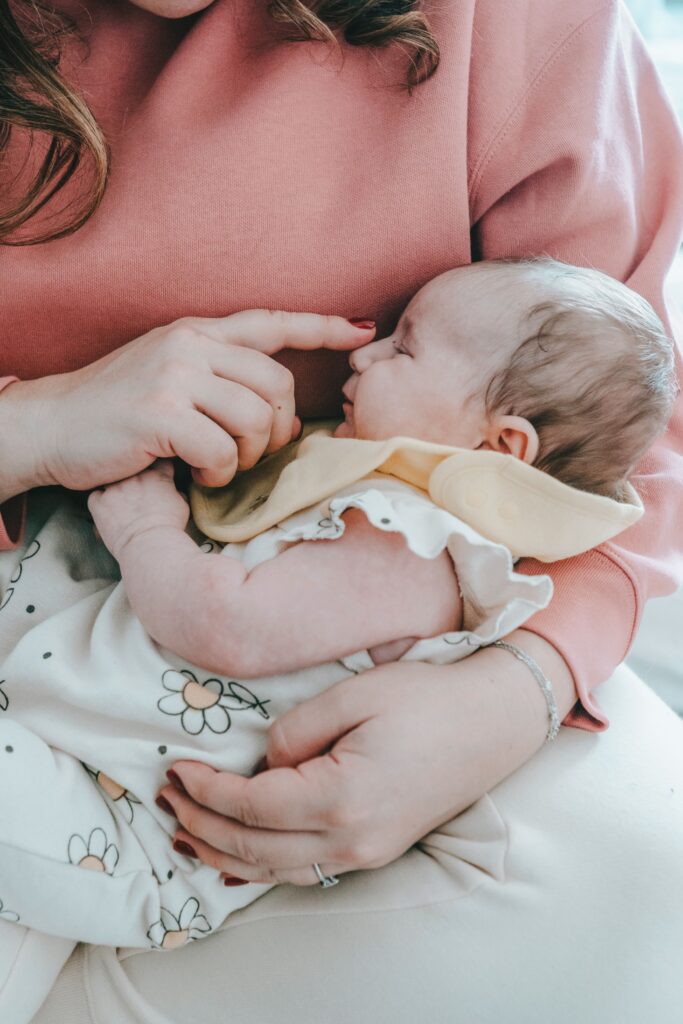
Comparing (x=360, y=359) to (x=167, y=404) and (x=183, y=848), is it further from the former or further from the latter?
(x=183, y=848)

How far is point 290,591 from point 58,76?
0.53m

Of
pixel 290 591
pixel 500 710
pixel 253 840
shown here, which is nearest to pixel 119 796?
pixel 253 840

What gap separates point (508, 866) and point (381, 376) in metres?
0.48

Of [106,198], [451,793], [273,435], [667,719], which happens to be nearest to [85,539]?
[273,435]

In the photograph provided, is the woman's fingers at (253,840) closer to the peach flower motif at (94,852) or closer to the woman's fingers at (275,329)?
the peach flower motif at (94,852)

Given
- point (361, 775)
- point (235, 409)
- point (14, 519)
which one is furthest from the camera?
point (14, 519)

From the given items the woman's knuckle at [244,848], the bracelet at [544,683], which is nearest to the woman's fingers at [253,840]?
the woman's knuckle at [244,848]

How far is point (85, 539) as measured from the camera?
0.99 m

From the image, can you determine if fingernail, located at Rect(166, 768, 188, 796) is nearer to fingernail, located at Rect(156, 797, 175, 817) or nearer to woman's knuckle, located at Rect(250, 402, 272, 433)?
fingernail, located at Rect(156, 797, 175, 817)

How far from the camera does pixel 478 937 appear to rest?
0.74 metres

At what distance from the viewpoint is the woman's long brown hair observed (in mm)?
811

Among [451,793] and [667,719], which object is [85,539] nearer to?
[451,793]

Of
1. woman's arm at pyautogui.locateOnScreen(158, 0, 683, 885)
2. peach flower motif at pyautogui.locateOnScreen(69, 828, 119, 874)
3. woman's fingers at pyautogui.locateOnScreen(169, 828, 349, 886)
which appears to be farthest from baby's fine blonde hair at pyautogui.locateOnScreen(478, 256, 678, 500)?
peach flower motif at pyautogui.locateOnScreen(69, 828, 119, 874)

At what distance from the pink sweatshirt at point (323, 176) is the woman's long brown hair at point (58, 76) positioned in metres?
0.02
